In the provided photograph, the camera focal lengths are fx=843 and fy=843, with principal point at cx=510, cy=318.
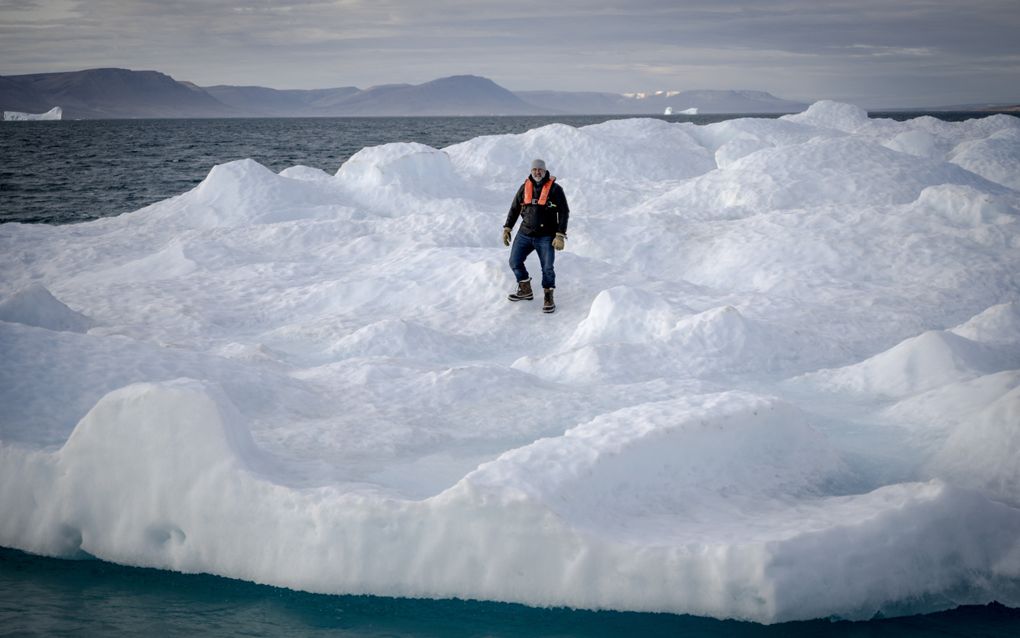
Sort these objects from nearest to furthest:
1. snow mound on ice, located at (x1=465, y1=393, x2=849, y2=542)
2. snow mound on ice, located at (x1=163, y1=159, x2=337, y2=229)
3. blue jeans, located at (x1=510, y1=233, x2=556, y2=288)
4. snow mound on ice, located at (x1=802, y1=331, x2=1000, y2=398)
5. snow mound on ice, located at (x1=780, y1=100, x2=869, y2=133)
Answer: snow mound on ice, located at (x1=465, y1=393, x2=849, y2=542)
snow mound on ice, located at (x1=802, y1=331, x2=1000, y2=398)
blue jeans, located at (x1=510, y1=233, x2=556, y2=288)
snow mound on ice, located at (x1=163, y1=159, x2=337, y2=229)
snow mound on ice, located at (x1=780, y1=100, x2=869, y2=133)

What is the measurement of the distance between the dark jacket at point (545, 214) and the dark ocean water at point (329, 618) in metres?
6.55

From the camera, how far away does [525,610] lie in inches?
199

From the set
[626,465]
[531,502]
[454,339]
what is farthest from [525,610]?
[454,339]

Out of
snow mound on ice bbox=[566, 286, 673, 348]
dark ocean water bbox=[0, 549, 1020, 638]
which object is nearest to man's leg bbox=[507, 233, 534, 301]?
snow mound on ice bbox=[566, 286, 673, 348]

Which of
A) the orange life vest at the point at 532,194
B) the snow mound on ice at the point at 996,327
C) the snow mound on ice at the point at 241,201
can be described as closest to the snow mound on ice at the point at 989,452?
the snow mound on ice at the point at 996,327

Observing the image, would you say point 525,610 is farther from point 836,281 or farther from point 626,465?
point 836,281

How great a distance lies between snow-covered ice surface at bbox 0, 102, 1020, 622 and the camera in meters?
5.04

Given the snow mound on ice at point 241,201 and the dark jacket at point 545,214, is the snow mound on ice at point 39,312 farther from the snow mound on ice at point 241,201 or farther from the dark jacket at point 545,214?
the snow mound on ice at point 241,201

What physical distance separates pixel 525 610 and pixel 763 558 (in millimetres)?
1429

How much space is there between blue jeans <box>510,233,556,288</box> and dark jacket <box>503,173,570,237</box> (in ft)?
0.30

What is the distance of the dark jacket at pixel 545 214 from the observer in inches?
431

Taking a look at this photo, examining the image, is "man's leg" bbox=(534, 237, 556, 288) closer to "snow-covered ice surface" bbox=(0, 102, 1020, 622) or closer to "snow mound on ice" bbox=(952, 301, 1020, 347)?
"snow-covered ice surface" bbox=(0, 102, 1020, 622)

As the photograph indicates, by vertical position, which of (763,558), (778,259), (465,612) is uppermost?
(778,259)

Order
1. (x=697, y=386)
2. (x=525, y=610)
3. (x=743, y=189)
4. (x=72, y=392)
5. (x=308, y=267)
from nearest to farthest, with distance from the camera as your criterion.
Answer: (x=525, y=610) → (x=72, y=392) → (x=697, y=386) → (x=308, y=267) → (x=743, y=189)
